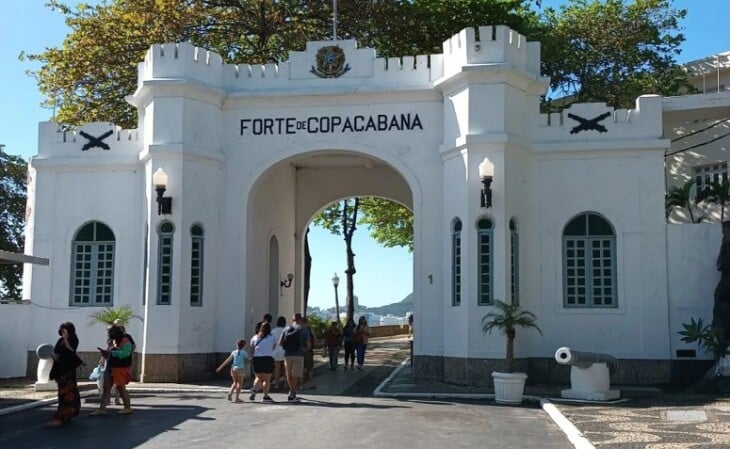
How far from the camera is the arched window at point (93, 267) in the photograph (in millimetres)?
18094

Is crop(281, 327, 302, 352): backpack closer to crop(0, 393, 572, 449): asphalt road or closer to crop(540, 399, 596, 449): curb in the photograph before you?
crop(0, 393, 572, 449): asphalt road

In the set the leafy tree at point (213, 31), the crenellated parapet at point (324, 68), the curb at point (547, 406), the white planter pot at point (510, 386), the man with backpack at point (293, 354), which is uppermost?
the leafy tree at point (213, 31)

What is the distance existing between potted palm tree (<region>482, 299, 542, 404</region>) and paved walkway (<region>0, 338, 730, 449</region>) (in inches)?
10.6

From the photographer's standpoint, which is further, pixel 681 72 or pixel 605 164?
pixel 681 72

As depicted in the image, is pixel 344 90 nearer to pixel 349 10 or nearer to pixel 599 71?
pixel 349 10

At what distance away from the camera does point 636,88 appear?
2681 cm

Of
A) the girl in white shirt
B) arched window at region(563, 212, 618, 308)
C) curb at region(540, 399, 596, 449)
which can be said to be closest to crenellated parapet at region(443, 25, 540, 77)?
arched window at region(563, 212, 618, 308)

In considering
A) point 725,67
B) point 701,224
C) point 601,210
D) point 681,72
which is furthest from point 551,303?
point 725,67

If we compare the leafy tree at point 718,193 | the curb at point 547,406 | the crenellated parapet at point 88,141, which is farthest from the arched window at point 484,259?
the crenellated parapet at point 88,141

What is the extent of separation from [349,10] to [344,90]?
912 cm

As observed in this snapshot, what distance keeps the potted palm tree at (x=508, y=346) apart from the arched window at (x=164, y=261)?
647cm

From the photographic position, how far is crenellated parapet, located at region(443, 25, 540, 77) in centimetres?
1623

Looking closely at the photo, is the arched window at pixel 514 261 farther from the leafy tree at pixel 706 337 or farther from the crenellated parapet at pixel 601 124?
the leafy tree at pixel 706 337

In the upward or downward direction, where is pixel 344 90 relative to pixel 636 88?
downward
